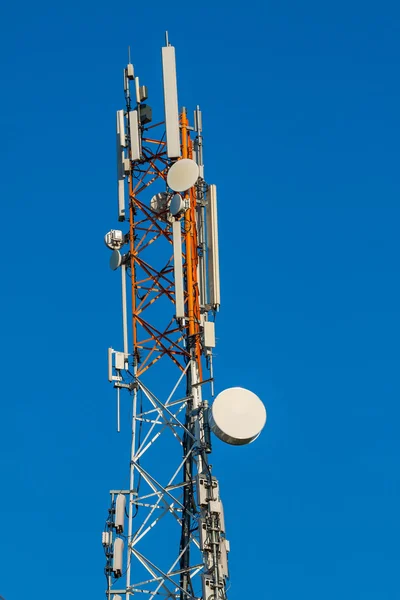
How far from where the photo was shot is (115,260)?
64375mm

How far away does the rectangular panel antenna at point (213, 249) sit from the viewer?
62.5 meters

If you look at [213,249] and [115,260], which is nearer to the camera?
[213,249]

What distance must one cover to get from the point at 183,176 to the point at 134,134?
129 inches

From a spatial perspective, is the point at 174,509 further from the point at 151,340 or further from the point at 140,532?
the point at 151,340

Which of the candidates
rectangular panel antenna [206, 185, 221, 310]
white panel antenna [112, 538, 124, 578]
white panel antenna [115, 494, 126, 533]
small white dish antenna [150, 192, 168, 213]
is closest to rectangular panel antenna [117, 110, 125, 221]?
small white dish antenna [150, 192, 168, 213]

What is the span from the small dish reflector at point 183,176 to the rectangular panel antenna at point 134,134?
2.35 metres

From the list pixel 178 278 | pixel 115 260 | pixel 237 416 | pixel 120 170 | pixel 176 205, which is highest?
pixel 120 170

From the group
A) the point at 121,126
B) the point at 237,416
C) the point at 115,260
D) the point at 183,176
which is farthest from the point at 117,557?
the point at 121,126

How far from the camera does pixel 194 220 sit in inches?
2502

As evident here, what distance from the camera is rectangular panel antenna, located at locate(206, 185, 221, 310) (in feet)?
205

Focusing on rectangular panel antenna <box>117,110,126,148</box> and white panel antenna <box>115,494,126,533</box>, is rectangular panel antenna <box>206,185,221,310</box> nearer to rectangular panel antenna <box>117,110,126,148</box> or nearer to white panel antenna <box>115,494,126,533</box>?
rectangular panel antenna <box>117,110,126,148</box>

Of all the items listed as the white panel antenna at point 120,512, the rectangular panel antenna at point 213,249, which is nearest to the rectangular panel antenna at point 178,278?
the rectangular panel antenna at point 213,249

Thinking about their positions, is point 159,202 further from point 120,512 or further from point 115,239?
point 120,512

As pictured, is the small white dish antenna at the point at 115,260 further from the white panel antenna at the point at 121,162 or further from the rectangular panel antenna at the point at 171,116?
the rectangular panel antenna at the point at 171,116
